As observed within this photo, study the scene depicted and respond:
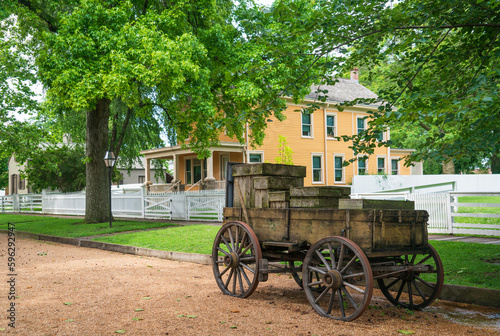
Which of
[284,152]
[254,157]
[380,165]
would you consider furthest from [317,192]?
[380,165]

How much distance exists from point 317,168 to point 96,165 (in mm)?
17953

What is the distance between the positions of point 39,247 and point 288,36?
10.7 metres

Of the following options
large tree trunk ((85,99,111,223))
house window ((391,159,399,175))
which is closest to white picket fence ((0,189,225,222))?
large tree trunk ((85,99,111,223))

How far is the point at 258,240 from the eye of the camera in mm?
6703

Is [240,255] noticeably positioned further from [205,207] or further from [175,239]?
[205,207]

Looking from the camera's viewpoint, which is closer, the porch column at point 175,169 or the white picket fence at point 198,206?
the white picket fence at point 198,206

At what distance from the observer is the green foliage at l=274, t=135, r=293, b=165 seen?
97.4ft

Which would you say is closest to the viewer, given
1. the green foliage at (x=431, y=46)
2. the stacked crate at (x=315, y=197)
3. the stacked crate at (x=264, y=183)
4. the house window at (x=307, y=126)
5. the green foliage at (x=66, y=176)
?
the stacked crate at (x=315, y=197)

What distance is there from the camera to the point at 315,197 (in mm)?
6223

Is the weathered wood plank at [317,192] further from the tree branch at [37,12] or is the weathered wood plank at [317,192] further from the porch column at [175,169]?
the porch column at [175,169]

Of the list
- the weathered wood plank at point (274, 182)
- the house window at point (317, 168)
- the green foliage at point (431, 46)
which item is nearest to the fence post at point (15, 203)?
the house window at point (317, 168)

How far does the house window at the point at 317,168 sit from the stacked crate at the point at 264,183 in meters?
27.1

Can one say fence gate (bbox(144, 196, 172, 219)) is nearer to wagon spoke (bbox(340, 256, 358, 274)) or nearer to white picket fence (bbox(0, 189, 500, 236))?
white picket fence (bbox(0, 189, 500, 236))

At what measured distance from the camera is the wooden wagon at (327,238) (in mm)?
5398
